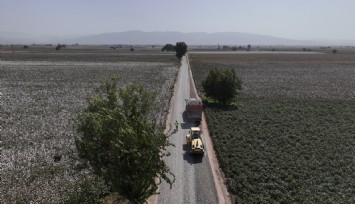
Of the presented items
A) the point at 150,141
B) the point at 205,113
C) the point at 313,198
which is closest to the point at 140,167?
the point at 150,141

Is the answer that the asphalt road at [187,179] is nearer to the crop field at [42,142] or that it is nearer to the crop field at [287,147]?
the crop field at [287,147]

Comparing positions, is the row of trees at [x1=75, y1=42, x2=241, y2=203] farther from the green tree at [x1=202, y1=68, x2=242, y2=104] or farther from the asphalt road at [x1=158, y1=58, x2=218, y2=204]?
the green tree at [x1=202, y1=68, x2=242, y2=104]

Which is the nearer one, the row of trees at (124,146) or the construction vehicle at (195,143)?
the row of trees at (124,146)

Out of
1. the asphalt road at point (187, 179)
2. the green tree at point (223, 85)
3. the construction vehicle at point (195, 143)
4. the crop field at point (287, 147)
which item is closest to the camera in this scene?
the asphalt road at point (187, 179)

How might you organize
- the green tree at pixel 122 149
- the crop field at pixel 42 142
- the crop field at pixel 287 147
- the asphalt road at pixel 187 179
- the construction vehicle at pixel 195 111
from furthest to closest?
1. the construction vehicle at pixel 195 111
2. the crop field at pixel 287 147
3. the crop field at pixel 42 142
4. the asphalt road at pixel 187 179
5. the green tree at pixel 122 149

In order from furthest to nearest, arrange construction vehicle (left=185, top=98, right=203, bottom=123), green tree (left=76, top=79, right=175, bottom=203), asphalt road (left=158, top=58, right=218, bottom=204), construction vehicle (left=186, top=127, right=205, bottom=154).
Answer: construction vehicle (left=185, top=98, right=203, bottom=123), construction vehicle (left=186, top=127, right=205, bottom=154), asphalt road (left=158, top=58, right=218, bottom=204), green tree (left=76, top=79, right=175, bottom=203)

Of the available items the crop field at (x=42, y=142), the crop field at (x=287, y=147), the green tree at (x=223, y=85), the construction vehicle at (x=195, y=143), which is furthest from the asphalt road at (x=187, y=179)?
the green tree at (x=223, y=85)

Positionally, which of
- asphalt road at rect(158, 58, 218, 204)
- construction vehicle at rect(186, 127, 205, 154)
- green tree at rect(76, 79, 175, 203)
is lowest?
asphalt road at rect(158, 58, 218, 204)

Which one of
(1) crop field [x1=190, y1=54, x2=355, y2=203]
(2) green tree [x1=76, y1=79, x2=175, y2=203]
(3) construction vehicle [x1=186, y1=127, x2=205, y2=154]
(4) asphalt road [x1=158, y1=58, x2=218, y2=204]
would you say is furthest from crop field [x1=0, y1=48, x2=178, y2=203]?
(1) crop field [x1=190, y1=54, x2=355, y2=203]

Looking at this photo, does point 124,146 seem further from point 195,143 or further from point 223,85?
point 223,85
